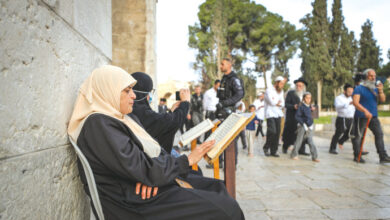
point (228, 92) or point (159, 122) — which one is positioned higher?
point (228, 92)

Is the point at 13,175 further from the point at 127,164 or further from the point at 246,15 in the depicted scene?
the point at 246,15

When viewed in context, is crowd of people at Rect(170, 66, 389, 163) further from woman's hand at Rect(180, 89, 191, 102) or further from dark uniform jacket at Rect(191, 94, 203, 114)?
woman's hand at Rect(180, 89, 191, 102)

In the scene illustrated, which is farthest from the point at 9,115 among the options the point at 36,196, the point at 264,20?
the point at 264,20

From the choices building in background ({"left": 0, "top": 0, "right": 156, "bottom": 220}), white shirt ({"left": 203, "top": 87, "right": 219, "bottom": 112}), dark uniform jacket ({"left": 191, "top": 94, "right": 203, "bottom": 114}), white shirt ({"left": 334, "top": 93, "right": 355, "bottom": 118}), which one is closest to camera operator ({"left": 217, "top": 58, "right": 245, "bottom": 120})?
white shirt ({"left": 203, "top": 87, "right": 219, "bottom": 112})

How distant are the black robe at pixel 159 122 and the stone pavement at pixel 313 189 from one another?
1256 mm

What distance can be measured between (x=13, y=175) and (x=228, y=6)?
126 feet

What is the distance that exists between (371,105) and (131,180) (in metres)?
5.63

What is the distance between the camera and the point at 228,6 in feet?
118

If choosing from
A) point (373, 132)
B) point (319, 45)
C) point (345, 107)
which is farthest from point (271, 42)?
point (373, 132)

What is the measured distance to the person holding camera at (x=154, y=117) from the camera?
2715 mm

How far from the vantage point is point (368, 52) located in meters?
35.2

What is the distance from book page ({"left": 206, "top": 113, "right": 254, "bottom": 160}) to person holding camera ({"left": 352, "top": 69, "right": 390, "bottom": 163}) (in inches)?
170

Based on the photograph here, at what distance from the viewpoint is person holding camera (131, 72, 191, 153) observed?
107 inches

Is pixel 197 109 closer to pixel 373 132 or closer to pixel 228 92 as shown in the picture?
pixel 228 92
